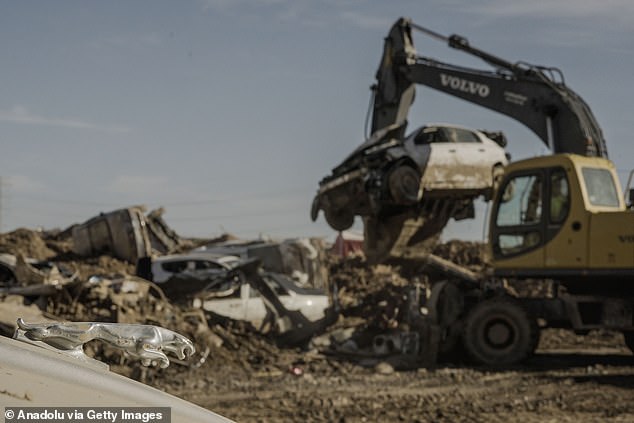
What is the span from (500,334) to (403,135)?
5.37m

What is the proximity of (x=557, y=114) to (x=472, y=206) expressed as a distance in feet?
8.24

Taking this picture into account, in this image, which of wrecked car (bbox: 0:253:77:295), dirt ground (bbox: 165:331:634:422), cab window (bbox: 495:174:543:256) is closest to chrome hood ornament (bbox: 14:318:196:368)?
dirt ground (bbox: 165:331:634:422)

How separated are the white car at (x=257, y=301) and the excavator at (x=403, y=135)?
200 centimetres

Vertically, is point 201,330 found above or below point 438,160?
below

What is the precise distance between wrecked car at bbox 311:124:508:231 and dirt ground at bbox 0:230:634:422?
2.58 m

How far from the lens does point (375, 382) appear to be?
1367 cm

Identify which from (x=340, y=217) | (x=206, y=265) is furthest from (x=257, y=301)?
(x=340, y=217)

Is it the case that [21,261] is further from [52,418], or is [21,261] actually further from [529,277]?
[52,418]

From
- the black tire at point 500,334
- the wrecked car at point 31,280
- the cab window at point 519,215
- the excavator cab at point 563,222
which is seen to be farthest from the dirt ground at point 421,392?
the wrecked car at point 31,280

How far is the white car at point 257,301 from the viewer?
17.2 metres

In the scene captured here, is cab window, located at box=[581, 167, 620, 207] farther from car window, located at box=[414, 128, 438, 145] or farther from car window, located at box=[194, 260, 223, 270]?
car window, located at box=[194, 260, 223, 270]

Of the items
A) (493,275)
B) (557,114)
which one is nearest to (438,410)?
(493,275)

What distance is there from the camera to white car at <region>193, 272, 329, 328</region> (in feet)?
56.5

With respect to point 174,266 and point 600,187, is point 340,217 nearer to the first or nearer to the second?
point 174,266
